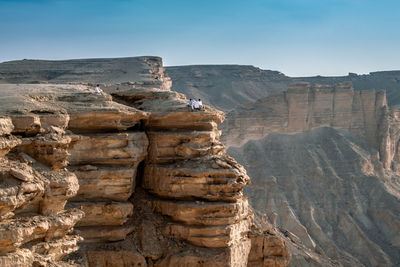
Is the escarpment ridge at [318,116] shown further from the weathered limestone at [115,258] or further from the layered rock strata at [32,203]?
the layered rock strata at [32,203]

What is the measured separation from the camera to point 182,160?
20.3 meters

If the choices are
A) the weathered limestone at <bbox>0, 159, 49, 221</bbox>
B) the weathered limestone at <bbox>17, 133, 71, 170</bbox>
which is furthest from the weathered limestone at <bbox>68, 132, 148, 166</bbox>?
the weathered limestone at <bbox>0, 159, 49, 221</bbox>

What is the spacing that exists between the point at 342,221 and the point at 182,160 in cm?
3879

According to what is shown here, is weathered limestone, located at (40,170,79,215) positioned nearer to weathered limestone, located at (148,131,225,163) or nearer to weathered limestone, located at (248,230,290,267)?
weathered limestone, located at (148,131,225,163)

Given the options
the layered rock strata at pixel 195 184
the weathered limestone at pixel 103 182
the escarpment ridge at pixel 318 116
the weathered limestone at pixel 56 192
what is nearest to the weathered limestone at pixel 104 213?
the weathered limestone at pixel 103 182

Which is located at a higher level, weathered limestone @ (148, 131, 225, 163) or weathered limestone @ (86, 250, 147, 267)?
weathered limestone @ (148, 131, 225, 163)

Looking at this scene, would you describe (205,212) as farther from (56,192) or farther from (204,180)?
(56,192)

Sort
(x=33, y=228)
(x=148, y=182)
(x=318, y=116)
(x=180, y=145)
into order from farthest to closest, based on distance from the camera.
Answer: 1. (x=318, y=116)
2. (x=148, y=182)
3. (x=180, y=145)
4. (x=33, y=228)

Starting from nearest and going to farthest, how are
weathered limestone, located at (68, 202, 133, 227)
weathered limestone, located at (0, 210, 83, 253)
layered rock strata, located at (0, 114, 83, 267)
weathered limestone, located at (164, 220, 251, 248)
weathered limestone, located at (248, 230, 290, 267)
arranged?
weathered limestone, located at (0, 210, 83, 253) < layered rock strata, located at (0, 114, 83, 267) < weathered limestone, located at (68, 202, 133, 227) < weathered limestone, located at (164, 220, 251, 248) < weathered limestone, located at (248, 230, 290, 267)

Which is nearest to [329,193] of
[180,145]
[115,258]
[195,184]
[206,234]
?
[180,145]

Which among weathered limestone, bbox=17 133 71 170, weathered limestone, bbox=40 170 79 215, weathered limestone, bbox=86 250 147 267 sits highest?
weathered limestone, bbox=17 133 71 170

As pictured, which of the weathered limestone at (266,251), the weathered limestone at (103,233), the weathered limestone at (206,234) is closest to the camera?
the weathered limestone at (103,233)

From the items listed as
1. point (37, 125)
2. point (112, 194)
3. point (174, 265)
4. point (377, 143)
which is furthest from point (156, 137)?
point (377, 143)

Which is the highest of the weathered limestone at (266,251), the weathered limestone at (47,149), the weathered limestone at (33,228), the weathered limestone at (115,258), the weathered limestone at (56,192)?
Answer: the weathered limestone at (47,149)
